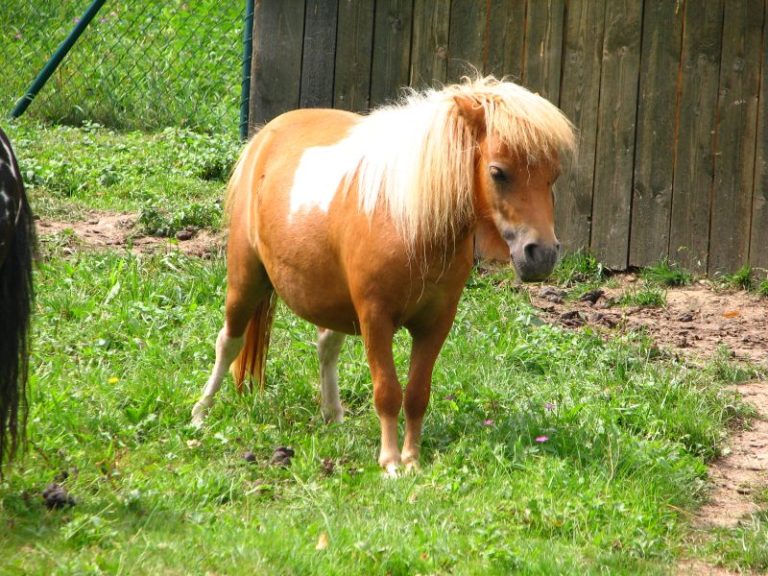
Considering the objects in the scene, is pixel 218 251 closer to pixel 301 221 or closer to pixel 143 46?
pixel 301 221

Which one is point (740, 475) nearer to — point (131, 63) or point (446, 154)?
point (446, 154)

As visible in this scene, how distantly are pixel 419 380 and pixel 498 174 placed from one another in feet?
3.26

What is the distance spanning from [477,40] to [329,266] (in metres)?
3.58

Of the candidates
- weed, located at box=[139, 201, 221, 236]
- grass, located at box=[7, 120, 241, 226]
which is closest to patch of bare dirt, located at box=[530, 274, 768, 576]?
weed, located at box=[139, 201, 221, 236]

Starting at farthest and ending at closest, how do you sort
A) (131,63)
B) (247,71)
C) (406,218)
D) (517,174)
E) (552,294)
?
1. (131,63)
2. (247,71)
3. (552,294)
4. (406,218)
5. (517,174)

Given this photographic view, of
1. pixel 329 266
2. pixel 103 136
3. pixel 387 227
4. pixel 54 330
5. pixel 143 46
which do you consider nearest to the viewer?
pixel 387 227

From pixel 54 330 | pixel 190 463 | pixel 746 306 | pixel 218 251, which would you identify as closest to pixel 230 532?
pixel 190 463

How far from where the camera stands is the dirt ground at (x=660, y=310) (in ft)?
22.0

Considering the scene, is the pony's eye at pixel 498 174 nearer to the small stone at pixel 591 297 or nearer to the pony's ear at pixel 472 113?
the pony's ear at pixel 472 113

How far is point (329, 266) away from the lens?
202 inches

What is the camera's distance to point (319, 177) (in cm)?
528

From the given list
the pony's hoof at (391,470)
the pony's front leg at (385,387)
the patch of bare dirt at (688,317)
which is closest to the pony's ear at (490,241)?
the pony's front leg at (385,387)

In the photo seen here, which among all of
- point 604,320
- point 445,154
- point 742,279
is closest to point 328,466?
point 445,154

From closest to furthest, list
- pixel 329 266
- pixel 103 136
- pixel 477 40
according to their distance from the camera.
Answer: pixel 329 266
pixel 477 40
pixel 103 136
